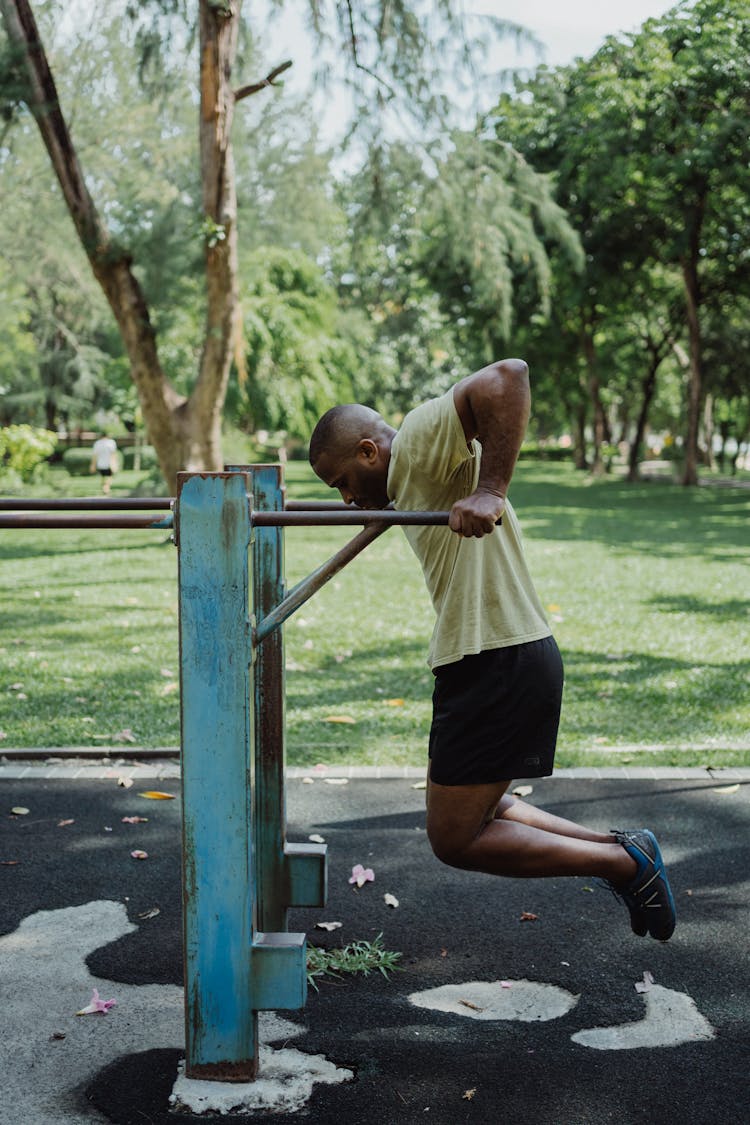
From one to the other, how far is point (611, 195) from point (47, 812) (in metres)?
26.0

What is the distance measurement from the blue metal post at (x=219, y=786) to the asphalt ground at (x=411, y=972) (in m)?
0.26

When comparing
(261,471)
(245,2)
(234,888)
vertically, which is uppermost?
(245,2)

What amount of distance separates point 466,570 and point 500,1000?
48.4 inches

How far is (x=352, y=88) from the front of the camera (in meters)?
12.7

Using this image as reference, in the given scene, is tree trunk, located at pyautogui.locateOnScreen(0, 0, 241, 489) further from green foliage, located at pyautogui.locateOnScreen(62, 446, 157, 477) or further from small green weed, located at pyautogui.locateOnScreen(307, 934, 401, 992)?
green foliage, located at pyautogui.locateOnScreen(62, 446, 157, 477)

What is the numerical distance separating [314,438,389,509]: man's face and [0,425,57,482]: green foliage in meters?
22.3

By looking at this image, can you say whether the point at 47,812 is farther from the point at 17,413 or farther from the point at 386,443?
the point at 17,413

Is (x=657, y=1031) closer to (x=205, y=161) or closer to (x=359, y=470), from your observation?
(x=359, y=470)

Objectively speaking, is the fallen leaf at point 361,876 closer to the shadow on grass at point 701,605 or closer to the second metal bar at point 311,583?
the second metal bar at point 311,583

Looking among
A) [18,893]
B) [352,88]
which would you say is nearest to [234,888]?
[18,893]

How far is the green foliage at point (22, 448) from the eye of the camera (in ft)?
78.8

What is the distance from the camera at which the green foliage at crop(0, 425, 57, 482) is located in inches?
945

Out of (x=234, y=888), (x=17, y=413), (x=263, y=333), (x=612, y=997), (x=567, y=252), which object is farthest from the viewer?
(x=17, y=413)

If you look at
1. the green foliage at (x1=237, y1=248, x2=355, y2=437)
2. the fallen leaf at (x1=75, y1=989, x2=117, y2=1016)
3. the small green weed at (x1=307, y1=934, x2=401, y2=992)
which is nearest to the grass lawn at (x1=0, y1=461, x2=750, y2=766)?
the small green weed at (x1=307, y1=934, x2=401, y2=992)
